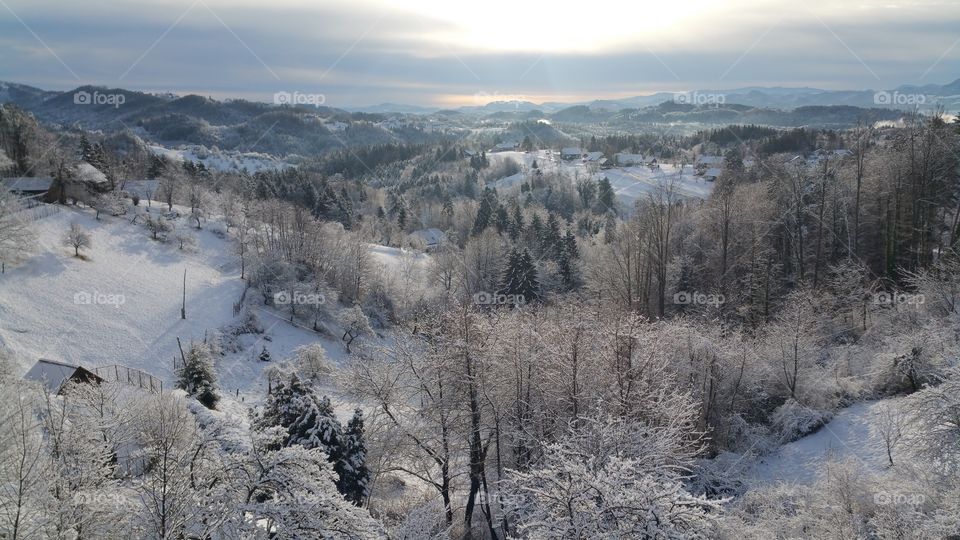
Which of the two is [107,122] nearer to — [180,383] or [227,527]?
[180,383]

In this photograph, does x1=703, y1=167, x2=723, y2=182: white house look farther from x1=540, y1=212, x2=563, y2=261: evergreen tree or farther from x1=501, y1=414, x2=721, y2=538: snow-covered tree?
x1=501, y1=414, x2=721, y2=538: snow-covered tree

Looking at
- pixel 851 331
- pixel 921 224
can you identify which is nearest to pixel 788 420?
pixel 851 331

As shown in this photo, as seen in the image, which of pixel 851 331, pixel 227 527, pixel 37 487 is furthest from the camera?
pixel 851 331

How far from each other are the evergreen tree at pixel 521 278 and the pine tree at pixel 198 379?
20259 mm

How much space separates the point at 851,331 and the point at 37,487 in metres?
28.6

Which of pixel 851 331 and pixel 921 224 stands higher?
pixel 921 224

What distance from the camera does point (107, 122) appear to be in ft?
646

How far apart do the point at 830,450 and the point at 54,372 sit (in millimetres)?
29166

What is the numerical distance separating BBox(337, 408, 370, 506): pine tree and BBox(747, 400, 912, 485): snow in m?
12.7

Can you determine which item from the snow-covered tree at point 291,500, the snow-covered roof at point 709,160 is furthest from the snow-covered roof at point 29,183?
the snow-covered roof at point 709,160

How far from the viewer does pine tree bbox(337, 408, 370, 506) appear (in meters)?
19.2

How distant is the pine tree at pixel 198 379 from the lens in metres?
25.1

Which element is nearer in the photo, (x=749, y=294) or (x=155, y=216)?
(x=749, y=294)

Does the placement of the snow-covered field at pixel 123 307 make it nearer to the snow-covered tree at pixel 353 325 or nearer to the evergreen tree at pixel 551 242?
the snow-covered tree at pixel 353 325
